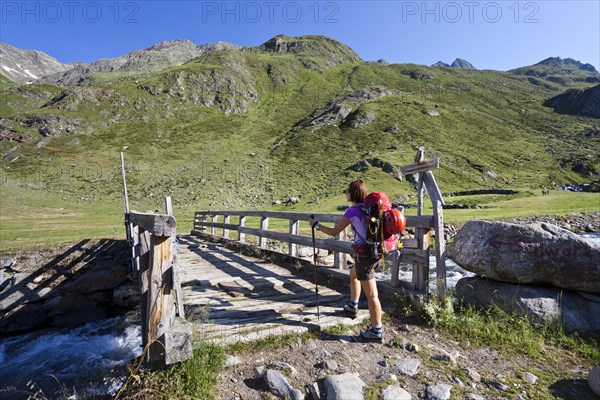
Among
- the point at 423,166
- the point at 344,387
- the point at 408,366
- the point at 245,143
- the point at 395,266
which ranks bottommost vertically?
the point at 408,366

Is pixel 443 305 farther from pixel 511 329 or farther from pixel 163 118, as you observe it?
pixel 163 118

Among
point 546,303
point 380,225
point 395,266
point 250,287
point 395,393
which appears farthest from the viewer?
point 250,287

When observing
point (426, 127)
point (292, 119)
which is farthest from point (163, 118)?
point (426, 127)

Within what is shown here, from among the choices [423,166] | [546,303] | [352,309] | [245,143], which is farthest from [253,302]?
[245,143]

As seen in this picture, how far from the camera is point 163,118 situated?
3300 inches

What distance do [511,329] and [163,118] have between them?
3609 inches

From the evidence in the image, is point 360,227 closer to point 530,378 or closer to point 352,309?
point 352,309

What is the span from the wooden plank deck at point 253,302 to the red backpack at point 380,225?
1422 mm

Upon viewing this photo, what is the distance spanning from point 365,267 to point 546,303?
302cm

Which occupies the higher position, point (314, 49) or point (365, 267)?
point (314, 49)

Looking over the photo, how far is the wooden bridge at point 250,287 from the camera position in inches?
148

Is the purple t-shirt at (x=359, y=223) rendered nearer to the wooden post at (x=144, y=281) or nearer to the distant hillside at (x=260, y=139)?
the wooden post at (x=144, y=281)

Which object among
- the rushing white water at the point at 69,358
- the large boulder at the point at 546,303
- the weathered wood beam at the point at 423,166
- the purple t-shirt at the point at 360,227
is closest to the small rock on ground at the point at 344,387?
the purple t-shirt at the point at 360,227

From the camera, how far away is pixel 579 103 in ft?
372
